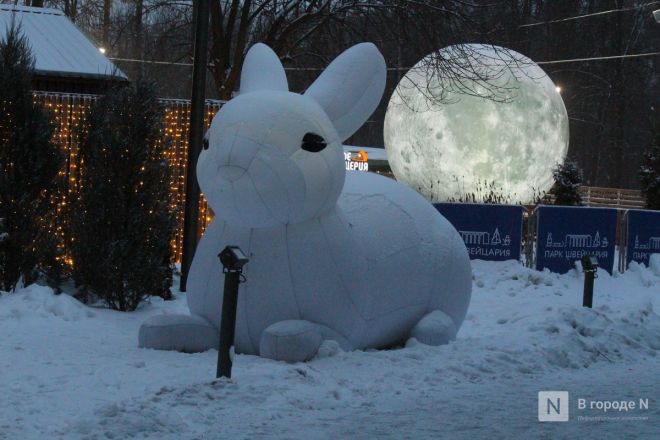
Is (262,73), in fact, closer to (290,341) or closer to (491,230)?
(290,341)

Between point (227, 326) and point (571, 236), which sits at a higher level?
point (571, 236)

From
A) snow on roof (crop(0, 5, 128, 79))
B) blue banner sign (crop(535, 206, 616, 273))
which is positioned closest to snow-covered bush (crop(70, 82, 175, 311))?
blue banner sign (crop(535, 206, 616, 273))

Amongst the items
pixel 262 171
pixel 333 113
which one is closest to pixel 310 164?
pixel 262 171

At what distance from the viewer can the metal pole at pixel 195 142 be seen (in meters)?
12.2

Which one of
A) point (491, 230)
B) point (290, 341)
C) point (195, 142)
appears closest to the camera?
point (290, 341)

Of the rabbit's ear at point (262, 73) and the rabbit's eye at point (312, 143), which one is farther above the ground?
the rabbit's ear at point (262, 73)

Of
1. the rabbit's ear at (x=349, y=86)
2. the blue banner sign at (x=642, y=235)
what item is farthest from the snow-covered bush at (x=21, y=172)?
the blue banner sign at (x=642, y=235)

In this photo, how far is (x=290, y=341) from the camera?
7582mm

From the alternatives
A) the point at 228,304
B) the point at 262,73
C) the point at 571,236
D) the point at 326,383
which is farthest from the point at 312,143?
the point at 571,236

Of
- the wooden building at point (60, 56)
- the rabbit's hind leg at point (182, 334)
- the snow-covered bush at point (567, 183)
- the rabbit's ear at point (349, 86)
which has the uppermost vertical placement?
the wooden building at point (60, 56)

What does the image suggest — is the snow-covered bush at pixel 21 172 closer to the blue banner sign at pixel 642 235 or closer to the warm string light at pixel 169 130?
the warm string light at pixel 169 130

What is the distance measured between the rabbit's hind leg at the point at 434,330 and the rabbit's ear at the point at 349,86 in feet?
5.52

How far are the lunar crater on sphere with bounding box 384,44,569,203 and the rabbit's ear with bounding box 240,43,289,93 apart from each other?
1361 centimetres

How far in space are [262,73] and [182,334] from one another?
7.30 feet
